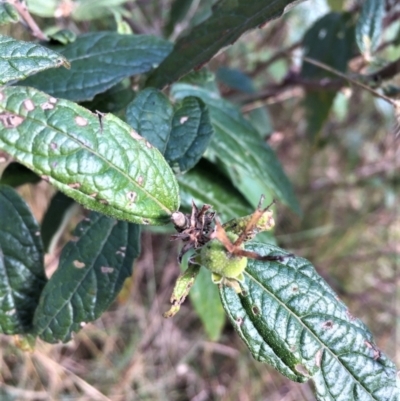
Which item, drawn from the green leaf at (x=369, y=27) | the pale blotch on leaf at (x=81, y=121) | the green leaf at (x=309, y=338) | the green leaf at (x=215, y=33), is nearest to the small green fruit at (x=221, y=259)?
the green leaf at (x=309, y=338)

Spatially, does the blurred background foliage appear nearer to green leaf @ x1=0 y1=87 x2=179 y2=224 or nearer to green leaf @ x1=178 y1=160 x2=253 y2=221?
green leaf @ x1=178 y1=160 x2=253 y2=221

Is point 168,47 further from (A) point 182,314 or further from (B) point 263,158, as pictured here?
(A) point 182,314

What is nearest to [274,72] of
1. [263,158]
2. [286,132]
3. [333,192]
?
[286,132]

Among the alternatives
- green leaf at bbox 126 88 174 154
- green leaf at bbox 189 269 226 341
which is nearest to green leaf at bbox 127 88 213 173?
green leaf at bbox 126 88 174 154

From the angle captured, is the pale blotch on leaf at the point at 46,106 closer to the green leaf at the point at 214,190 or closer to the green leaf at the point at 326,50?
the green leaf at the point at 214,190

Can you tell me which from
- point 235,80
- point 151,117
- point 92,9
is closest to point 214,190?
point 151,117

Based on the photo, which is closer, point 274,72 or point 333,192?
point 274,72
